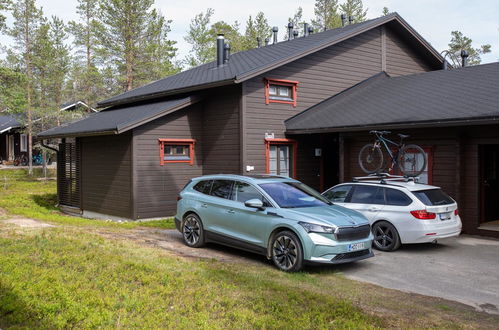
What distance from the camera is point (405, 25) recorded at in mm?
18578

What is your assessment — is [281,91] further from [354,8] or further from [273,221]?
[354,8]

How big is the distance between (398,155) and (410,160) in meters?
0.48

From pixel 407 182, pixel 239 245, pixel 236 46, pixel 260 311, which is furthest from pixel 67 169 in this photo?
pixel 236 46

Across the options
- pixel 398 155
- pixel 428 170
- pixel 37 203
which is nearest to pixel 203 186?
pixel 398 155

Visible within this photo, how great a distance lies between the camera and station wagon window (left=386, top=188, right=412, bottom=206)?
9.75m

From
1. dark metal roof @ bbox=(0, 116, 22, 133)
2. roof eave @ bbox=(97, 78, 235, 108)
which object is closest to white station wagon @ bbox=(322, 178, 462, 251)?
roof eave @ bbox=(97, 78, 235, 108)

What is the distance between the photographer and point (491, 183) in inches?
521

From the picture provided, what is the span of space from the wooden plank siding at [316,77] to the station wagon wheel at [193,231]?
5.26 m

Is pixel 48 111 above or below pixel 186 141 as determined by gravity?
above

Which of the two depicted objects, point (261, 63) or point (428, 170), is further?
point (261, 63)

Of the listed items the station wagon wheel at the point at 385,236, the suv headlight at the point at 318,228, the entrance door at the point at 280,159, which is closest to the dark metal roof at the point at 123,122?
the entrance door at the point at 280,159

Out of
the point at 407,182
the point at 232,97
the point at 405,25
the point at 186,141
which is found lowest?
the point at 407,182

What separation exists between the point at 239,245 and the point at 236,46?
42.6 metres

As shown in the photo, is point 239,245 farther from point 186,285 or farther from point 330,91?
point 330,91
